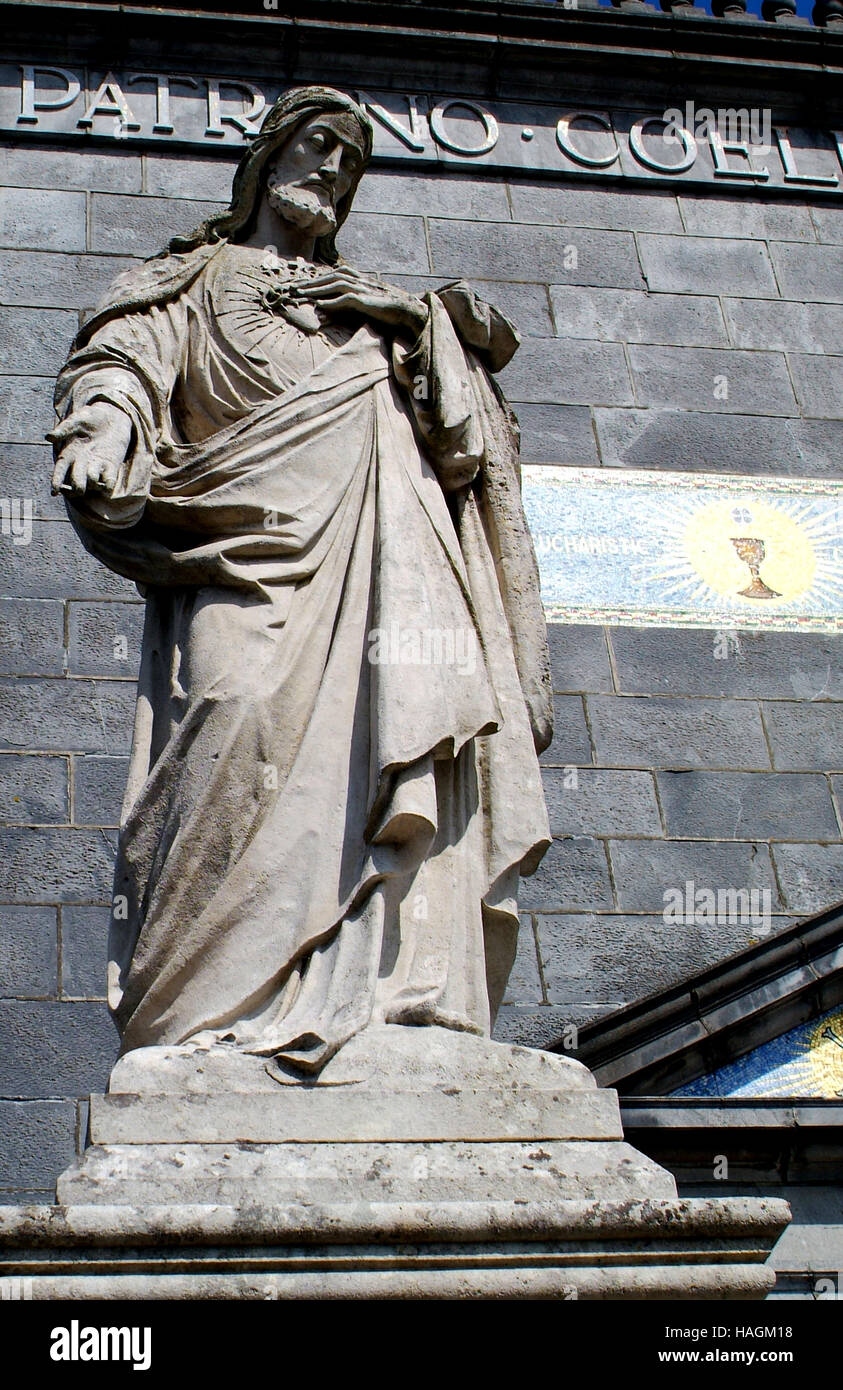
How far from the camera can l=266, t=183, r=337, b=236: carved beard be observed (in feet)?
17.1

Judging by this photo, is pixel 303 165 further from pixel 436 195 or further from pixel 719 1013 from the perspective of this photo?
pixel 436 195

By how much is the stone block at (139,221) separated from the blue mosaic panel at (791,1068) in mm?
4863

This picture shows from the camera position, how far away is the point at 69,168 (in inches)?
377

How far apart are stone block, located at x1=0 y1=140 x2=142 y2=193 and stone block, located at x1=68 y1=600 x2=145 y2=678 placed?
2.64m

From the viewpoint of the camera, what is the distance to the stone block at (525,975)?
736cm

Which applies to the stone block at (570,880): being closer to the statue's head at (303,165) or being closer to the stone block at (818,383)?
the stone block at (818,383)

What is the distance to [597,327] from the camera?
9.61m

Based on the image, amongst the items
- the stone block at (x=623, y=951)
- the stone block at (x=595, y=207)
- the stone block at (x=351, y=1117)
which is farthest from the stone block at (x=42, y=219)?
the stone block at (x=351, y=1117)

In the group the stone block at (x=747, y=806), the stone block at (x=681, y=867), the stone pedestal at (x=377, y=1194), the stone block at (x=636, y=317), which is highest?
the stone block at (x=636, y=317)

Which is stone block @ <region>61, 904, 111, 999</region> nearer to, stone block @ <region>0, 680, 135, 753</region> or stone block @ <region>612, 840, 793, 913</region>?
stone block @ <region>0, 680, 135, 753</region>

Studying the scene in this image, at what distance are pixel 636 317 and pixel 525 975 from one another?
3.89m

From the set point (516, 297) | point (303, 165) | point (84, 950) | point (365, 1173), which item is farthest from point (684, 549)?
point (365, 1173)

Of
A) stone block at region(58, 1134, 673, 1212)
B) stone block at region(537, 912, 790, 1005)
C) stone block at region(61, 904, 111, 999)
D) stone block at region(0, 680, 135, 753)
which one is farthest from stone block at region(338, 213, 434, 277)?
stone block at region(58, 1134, 673, 1212)

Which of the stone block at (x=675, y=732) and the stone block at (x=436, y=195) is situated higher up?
the stone block at (x=436, y=195)
